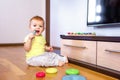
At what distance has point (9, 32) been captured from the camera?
13.1 ft

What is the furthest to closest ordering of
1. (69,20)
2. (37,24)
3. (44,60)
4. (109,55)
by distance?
(69,20), (37,24), (44,60), (109,55)

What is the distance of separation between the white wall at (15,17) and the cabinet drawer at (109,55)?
281 cm

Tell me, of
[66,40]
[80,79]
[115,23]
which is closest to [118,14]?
[115,23]

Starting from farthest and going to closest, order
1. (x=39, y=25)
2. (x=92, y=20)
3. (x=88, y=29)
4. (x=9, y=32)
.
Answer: (x=9, y=32)
(x=88, y=29)
(x=92, y=20)
(x=39, y=25)

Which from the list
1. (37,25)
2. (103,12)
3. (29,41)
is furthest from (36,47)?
(103,12)

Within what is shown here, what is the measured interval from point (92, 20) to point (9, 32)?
235 cm

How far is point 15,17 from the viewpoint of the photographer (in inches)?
159

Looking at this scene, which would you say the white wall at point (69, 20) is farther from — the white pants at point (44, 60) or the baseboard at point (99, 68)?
the white pants at point (44, 60)

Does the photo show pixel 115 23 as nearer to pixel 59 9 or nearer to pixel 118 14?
pixel 118 14

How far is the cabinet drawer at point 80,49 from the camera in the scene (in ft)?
5.18

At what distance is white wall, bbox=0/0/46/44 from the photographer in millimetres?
3924

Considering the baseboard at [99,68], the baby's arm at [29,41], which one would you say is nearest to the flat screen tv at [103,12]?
the baseboard at [99,68]

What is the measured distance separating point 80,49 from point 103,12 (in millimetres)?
511

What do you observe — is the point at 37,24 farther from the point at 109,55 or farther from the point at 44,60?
the point at 109,55
